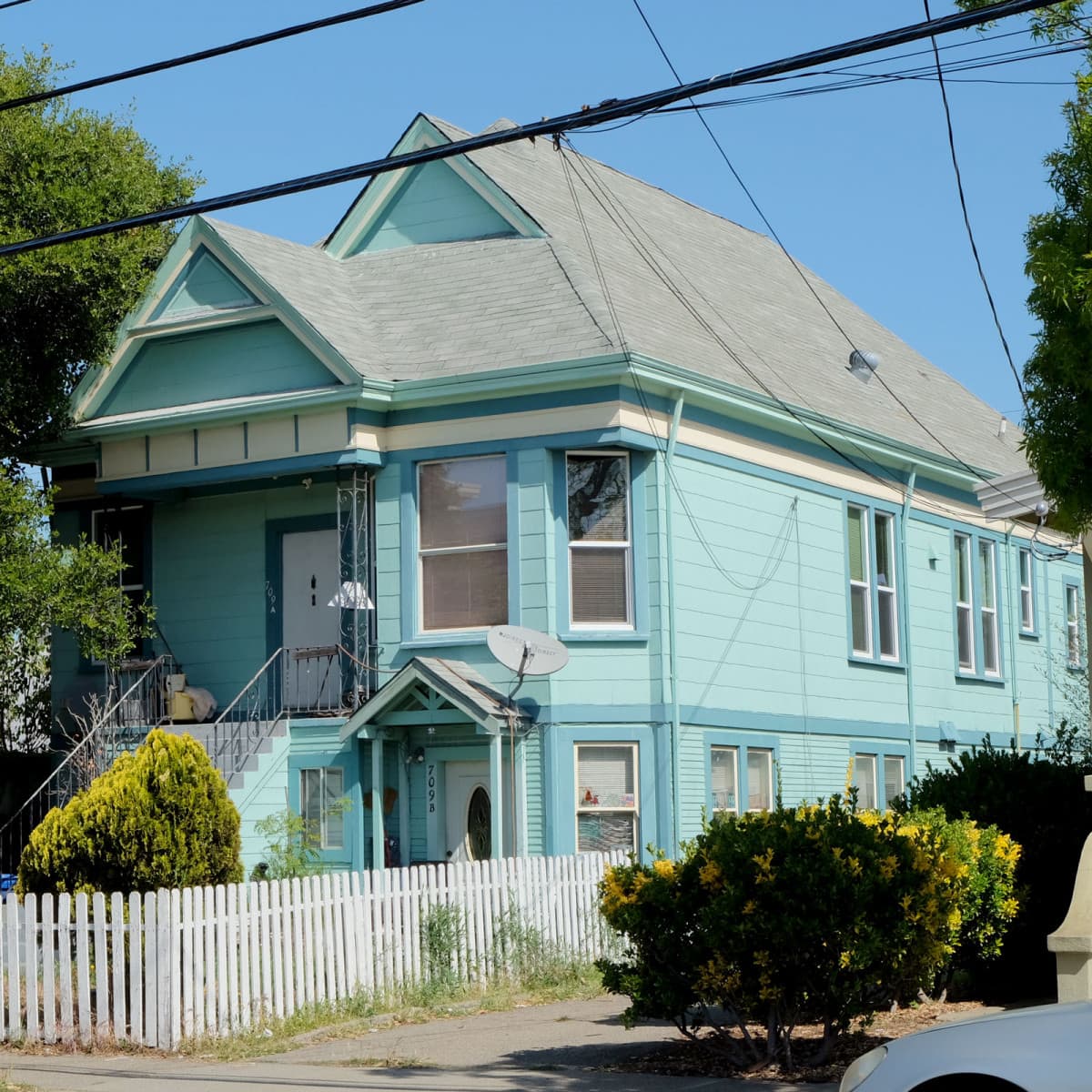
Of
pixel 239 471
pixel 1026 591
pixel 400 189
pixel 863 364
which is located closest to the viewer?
pixel 239 471

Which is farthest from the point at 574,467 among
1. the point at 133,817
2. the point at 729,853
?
the point at 729,853

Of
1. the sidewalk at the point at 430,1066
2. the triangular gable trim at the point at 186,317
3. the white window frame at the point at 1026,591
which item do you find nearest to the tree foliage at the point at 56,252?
the triangular gable trim at the point at 186,317

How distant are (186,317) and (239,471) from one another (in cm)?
208

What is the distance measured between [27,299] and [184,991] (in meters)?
9.83

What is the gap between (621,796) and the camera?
18.4 meters

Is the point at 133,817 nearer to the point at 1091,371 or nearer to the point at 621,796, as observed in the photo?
the point at 621,796

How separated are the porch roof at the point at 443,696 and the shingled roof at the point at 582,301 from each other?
11.0 feet

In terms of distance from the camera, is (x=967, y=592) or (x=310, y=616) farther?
(x=967, y=592)

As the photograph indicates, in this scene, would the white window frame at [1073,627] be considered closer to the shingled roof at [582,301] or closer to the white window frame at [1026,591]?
the white window frame at [1026,591]

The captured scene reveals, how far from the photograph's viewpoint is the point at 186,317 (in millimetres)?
20172

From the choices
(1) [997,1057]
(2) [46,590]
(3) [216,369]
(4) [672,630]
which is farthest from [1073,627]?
(1) [997,1057]

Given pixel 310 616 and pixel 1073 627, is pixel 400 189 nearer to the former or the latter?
pixel 310 616

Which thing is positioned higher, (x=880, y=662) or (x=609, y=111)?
(x=609, y=111)

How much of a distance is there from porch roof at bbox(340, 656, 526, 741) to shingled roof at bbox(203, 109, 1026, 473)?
3356mm
